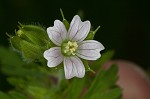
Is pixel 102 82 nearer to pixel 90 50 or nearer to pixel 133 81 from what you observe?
pixel 90 50

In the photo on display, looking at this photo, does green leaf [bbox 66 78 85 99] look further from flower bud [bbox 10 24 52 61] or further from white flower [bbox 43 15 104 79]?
flower bud [bbox 10 24 52 61]

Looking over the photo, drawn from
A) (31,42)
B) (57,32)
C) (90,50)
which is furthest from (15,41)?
(90,50)

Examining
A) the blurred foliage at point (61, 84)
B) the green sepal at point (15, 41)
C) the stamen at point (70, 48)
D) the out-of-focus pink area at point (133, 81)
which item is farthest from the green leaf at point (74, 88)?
the out-of-focus pink area at point (133, 81)

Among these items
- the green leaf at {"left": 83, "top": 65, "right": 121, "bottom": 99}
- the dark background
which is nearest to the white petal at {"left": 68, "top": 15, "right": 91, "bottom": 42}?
the green leaf at {"left": 83, "top": 65, "right": 121, "bottom": 99}

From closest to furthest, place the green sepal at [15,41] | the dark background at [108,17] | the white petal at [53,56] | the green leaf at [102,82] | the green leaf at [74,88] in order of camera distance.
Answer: the white petal at [53,56]
the green sepal at [15,41]
the green leaf at [74,88]
the green leaf at [102,82]
the dark background at [108,17]

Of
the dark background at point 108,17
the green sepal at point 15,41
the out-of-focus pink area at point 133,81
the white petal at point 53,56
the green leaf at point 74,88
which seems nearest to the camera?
the white petal at point 53,56

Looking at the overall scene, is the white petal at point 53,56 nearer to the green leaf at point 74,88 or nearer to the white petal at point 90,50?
the white petal at point 90,50
